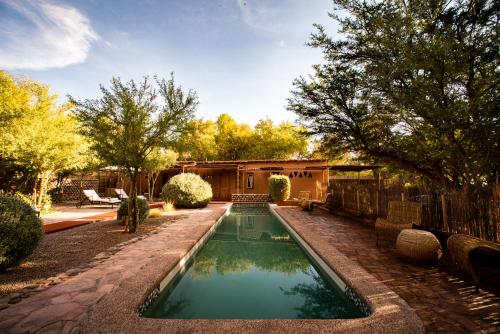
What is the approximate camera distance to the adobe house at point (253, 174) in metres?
21.0

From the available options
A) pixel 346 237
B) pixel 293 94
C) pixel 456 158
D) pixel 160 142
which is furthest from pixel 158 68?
pixel 456 158

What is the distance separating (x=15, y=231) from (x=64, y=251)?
1.95m

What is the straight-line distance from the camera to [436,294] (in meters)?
3.46

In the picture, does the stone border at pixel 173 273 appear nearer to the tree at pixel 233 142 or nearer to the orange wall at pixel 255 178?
the orange wall at pixel 255 178

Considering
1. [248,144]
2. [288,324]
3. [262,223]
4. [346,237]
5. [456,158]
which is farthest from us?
[248,144]

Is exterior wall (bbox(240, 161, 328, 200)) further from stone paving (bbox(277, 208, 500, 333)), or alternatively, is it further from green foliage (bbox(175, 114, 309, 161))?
stone paving (bbox(277, 208, 500, 333))

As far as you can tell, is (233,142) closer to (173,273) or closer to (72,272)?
(173,273)

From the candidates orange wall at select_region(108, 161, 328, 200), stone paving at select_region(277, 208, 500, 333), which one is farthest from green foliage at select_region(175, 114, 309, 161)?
stone paving at select_region(277, 208, 500, 333)

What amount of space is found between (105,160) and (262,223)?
7.41 m

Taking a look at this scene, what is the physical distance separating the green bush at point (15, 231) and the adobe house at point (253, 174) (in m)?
16.8

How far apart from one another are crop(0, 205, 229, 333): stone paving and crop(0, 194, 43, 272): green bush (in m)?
0.99

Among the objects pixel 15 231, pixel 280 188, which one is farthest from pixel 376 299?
pixel 280 188

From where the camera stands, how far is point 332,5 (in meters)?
7.54

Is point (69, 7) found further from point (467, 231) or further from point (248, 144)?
point (248, 144)
